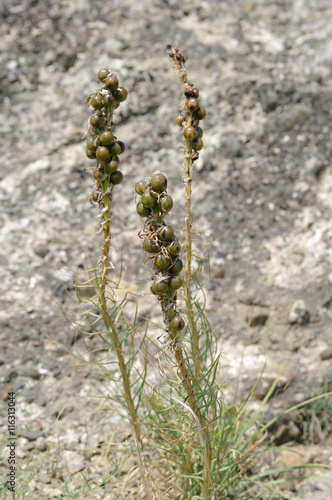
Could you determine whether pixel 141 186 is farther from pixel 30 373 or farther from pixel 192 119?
pixel 30 373

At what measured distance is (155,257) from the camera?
1297mm

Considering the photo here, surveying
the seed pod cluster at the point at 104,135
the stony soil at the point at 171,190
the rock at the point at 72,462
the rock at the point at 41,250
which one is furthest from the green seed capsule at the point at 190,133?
the rock at the point at 41,250

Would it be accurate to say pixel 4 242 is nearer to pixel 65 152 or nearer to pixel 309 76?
pixel 65 152

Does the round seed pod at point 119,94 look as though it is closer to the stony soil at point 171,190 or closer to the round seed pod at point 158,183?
the round seed pod at point 158,183

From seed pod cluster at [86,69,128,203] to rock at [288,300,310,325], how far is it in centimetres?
178

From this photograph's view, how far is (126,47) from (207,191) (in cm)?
174

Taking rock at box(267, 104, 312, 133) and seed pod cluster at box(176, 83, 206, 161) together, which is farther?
rock at box(267, 104, 312, 133)

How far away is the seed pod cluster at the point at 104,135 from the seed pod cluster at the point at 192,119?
22 cm

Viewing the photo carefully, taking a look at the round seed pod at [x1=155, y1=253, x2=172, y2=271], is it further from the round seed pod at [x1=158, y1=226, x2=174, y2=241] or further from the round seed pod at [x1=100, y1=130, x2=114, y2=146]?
the round seed pod at [x1=100, y1=130, x2=114, y2=146]

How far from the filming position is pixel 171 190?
3555mm

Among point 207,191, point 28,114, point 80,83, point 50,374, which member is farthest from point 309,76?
point 50,374

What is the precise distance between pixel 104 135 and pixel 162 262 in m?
0.40

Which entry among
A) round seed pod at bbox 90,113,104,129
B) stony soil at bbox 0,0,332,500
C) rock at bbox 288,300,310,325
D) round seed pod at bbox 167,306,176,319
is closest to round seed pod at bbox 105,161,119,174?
round seed pod at bbox 90,113,104,129

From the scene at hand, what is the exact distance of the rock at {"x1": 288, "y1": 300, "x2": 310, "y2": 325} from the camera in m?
2.86
